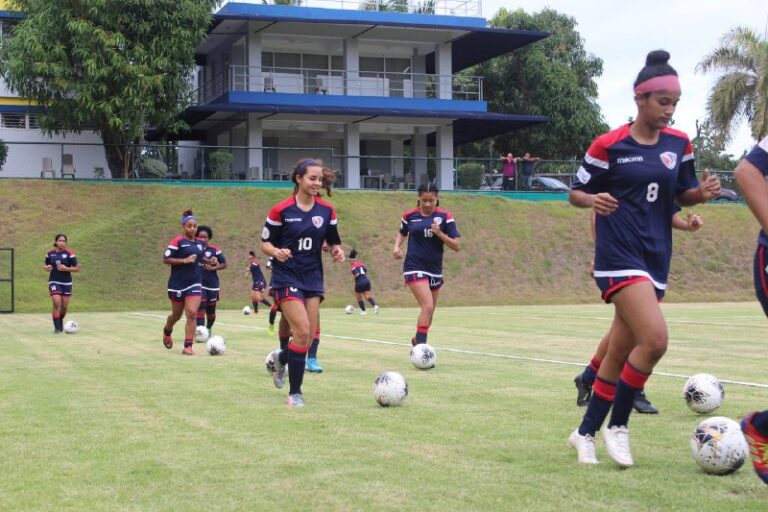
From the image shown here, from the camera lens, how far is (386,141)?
192 ft

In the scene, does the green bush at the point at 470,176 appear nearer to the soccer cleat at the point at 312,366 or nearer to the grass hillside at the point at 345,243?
the grass hillside at the point at 345,243

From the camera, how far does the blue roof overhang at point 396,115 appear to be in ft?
159

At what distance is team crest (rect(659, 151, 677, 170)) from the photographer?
698 cm

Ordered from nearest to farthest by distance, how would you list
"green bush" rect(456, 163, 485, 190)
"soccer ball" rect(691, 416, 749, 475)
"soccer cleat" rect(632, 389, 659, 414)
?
"soccer ball" rect(691, 416, 749, 475)
"soccer cleat" rect(632, 389, 659, 414)
"green bush" rect(456, 163, 485, 190)

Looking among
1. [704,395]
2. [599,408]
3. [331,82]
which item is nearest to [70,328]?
[704,395]

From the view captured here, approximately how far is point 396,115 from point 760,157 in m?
45.4

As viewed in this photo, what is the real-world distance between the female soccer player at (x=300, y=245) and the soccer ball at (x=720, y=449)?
4.58 m

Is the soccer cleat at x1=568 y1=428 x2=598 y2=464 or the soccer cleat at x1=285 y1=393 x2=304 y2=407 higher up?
the soccer cleat at x1=568 y1=428 x2=598 y2=464

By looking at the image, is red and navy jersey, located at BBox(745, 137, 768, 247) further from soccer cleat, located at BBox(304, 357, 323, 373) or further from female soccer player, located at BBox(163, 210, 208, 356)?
female soccer player, located at BBox(163, 210, 208, 356)

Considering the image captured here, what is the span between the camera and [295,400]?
392 inches

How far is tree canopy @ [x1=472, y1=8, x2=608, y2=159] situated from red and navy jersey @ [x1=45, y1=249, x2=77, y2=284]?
44615mm

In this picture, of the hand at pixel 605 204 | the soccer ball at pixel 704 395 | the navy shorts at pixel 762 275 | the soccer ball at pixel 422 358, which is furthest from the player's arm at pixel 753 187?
the soccer ball at pixel 422 358

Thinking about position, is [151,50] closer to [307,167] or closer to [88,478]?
[307,167]

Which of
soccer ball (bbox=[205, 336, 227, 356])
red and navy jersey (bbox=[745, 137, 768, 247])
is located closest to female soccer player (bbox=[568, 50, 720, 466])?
red and navy jersey (bbox=[745, 137, 768, 247])
